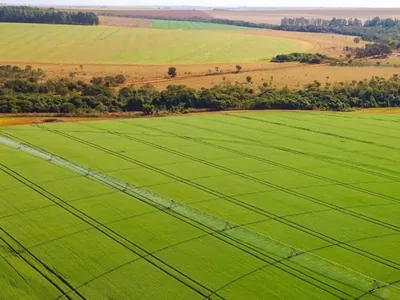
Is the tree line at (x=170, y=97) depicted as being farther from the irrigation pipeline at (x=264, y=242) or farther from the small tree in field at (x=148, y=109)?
the irrigation pipeline at (x=264, y=242)

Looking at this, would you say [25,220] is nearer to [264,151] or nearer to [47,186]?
[47,186]

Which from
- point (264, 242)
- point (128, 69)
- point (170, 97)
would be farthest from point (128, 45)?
point (264, 242)

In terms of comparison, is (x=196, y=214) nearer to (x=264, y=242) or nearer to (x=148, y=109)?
(x=264, y=242)

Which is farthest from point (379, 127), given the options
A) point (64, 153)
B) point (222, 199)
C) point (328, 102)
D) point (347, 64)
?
point (347, 64)

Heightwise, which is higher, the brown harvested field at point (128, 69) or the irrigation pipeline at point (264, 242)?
the irrigation pipeline at point (264, 242)

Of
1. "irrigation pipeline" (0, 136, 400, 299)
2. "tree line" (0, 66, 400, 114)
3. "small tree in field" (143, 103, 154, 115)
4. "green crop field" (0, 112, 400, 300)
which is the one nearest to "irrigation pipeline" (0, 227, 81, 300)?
"green crop field" (0, 112, 400, 300)

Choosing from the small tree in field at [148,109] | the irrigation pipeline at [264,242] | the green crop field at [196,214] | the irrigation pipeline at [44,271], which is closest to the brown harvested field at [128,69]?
the small tree in field at [148,109]
